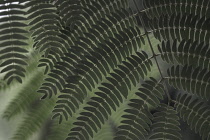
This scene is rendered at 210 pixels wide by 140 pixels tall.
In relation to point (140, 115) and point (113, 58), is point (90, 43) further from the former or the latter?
point (140, 115)

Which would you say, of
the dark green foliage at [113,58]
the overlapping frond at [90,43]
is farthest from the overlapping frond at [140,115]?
the overlapping frond at [90,43]

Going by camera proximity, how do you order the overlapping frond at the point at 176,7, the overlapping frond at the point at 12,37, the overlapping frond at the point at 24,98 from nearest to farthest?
the overlapping frond at the point at 12,37 < the overlapping frond at the point at 176,7 < the overlapping frond at the point at 24,98

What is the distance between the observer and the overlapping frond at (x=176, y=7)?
0.93 metres

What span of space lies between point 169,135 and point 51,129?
3.42 feet

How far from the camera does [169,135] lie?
0.84m

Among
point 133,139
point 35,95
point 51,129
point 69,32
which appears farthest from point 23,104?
point 133,139

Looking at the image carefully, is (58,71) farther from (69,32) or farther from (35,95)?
(35,95)

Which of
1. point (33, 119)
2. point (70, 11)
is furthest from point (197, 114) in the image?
point (33, 119)

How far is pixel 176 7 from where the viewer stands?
0.95 meters

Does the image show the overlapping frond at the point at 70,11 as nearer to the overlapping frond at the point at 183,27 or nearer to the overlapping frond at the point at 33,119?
the overlapping frond at the point at 183,27

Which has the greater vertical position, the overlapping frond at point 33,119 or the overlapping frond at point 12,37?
the overlapping frond at point 33,119

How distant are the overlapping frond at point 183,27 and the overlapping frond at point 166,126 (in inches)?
7.4

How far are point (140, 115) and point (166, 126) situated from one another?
0.22ft

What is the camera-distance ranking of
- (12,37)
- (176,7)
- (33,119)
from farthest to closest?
1. (33,119)
2. (176,7)
3. (12,37)
